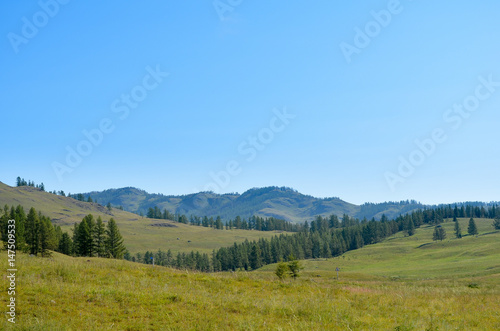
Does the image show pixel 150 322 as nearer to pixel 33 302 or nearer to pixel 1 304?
pixel 33 302

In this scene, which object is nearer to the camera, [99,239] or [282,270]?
[282,270]

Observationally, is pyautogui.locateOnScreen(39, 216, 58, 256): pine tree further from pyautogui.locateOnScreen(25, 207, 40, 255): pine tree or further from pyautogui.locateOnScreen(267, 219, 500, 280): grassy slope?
pyautogui.locateOnScreen(267, 219, 500, 280): grassy slope

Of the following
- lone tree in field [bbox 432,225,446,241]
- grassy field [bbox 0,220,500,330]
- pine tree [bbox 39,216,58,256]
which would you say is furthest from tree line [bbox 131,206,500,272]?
grassy field [bbox 0,220,500,330]

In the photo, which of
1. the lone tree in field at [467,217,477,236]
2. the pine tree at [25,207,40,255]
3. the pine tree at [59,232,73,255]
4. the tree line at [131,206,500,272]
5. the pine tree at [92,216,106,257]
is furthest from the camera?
the lone tree in field at [467,217,477,236]

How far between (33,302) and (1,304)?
821 millimetres

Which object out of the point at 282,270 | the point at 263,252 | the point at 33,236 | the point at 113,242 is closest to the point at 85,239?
the point at 113,242

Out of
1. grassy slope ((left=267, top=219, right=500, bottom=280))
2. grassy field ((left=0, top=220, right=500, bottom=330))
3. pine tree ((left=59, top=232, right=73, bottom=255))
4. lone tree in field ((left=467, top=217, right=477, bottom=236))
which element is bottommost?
grassy slope ((left=267, top=219, right=500, bottom=280))

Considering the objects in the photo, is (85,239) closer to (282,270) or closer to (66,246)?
(66,246)

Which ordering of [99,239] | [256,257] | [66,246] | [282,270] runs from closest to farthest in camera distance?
1. [282,270]
2. [99,239]
3. [66,246]
4. [256,257]

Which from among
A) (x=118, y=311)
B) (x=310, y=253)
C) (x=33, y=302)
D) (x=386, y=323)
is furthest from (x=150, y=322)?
(x=310, y=253)

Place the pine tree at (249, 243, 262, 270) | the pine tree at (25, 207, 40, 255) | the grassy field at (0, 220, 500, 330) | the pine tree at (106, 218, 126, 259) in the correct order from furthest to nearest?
1. the pine tree at (249, 243, 262, 270)
2. the pine tree at (106, 218, 126, 259)
3. the pine tree at (25, 207, 40, 255)
4. the grassy field at (0, 220, 500, 330)

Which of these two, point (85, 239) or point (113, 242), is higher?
point (85, 239)

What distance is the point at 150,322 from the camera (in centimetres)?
1017

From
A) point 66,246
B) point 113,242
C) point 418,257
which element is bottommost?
point 418,257
